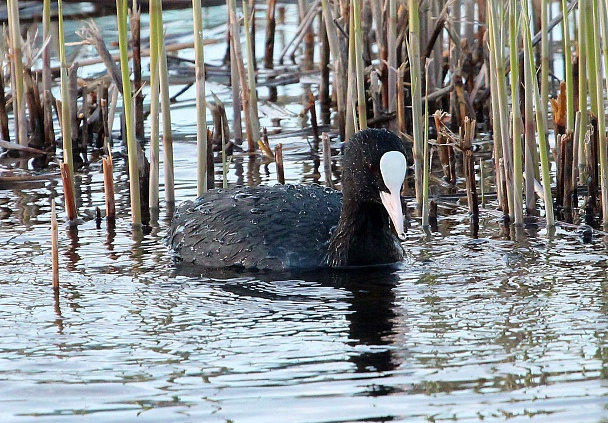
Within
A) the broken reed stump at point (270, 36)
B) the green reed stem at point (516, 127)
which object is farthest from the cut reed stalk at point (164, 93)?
the broken reed stump at point (270, 36)

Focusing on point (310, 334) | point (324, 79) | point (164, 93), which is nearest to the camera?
point (310, 334)

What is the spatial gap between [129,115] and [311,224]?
1.16 meters

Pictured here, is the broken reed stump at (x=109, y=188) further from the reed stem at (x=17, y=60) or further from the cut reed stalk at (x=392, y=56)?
the cut reed stalk at (x=392, y=56)

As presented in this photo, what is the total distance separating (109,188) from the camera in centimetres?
651

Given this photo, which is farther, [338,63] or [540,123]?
[338,63]

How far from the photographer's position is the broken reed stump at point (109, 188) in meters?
6.45

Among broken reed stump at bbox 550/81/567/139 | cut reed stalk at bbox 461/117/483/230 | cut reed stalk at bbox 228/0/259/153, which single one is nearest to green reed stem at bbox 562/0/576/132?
broken reed stump at bbox 550/81/567/139

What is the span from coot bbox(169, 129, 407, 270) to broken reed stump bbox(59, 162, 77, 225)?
73cm

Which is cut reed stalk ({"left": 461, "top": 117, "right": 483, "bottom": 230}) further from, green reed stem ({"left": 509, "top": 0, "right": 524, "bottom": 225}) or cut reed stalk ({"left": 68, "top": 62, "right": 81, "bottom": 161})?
cut reed stalk ({"left": 68, "top": 62, "right": 81, "bottom": 161})

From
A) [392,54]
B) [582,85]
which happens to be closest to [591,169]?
[582,85]

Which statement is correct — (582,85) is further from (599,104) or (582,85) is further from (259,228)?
(259,228)

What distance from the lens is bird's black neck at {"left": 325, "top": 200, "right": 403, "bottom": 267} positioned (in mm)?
5727

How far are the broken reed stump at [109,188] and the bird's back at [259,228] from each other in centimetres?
48

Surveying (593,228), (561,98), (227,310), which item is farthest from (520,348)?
(561,98)
